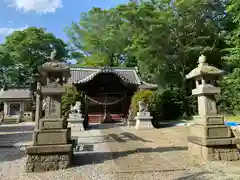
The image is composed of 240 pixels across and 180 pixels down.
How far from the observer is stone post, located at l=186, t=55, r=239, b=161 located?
15.8 feet

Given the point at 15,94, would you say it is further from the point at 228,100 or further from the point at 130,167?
the point at 130,167

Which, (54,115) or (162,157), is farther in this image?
(162,157)

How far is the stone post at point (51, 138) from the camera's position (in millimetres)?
4363

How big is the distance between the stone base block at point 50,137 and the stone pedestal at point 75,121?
6.28m

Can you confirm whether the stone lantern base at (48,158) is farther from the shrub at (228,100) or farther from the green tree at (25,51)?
the green tree at (25,51)

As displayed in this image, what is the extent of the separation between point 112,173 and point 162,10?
1769cm

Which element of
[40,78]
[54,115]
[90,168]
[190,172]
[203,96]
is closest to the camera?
[190,172]

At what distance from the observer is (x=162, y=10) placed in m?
18.6

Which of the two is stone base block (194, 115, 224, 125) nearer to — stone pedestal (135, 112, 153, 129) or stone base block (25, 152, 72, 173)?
stone base block (25, 152, 72, 173)

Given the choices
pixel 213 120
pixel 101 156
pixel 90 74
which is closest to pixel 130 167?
pixel 101 156

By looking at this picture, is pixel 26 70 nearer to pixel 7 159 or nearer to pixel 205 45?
pixel 205 45

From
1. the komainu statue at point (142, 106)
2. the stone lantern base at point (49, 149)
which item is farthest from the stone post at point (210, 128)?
→ the komainu statue at point (142, 106)

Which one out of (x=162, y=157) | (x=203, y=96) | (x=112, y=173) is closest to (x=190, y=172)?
(x=162, y=157)

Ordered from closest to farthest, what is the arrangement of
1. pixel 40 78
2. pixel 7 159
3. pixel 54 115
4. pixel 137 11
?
pixel 54 115, pixel 7 159, pixel 40 78, pixel 137 11
